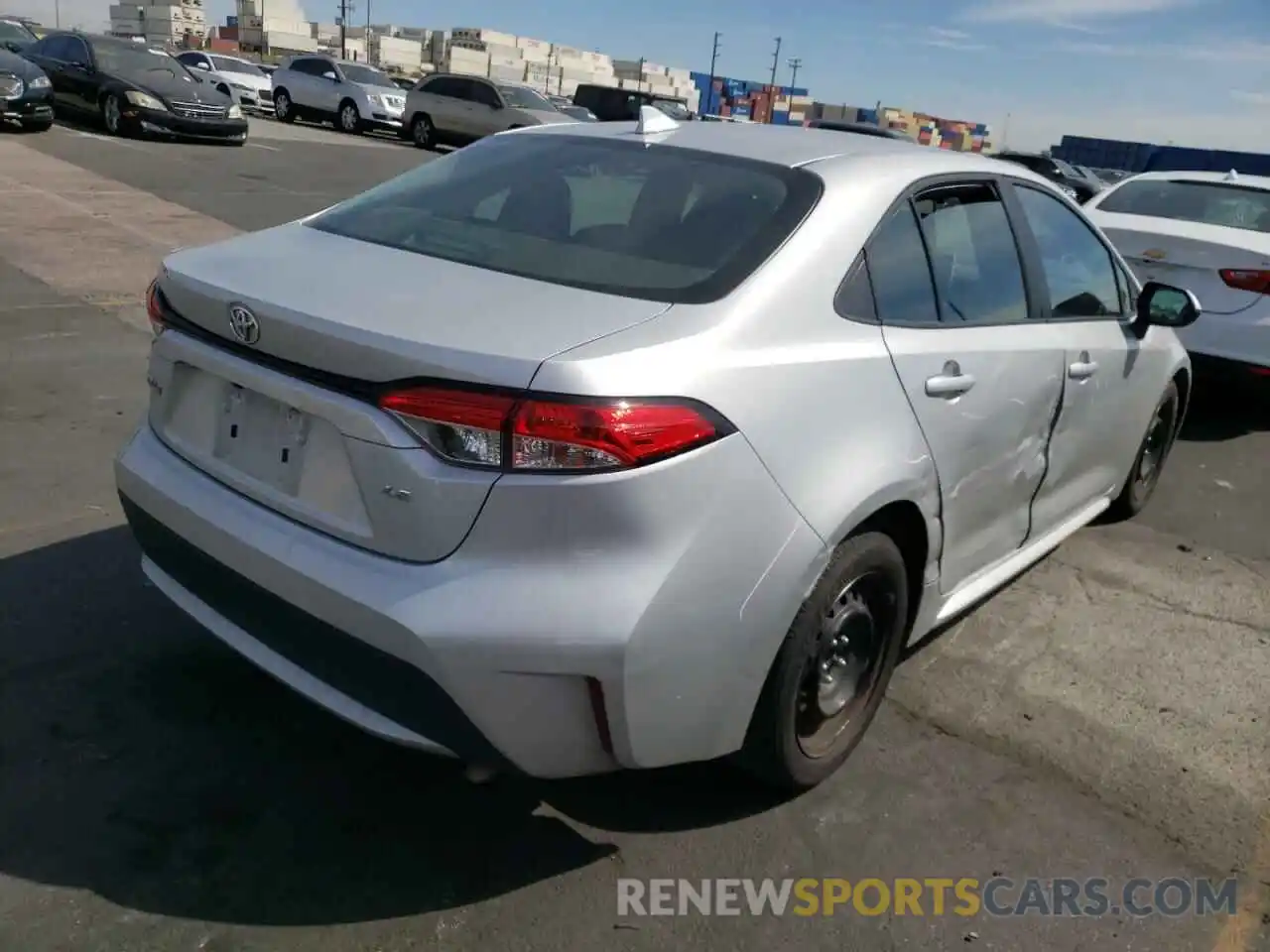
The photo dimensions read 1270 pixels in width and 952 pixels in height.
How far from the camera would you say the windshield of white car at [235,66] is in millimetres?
30828

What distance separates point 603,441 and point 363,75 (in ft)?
94.7

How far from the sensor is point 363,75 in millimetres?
28234

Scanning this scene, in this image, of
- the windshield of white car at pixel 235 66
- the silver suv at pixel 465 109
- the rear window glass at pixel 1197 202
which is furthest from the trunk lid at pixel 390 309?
the windshield of white car at pixel 235 66

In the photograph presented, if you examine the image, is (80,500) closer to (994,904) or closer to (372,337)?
(372,337)

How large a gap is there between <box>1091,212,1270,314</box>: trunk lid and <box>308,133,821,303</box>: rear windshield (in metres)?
4.52

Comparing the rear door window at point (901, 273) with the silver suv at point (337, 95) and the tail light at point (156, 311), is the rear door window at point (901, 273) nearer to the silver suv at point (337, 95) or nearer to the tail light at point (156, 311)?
the tail light at point (156, 311)

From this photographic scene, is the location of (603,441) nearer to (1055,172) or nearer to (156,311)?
(156,311)

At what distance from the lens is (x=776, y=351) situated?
2.46 meters

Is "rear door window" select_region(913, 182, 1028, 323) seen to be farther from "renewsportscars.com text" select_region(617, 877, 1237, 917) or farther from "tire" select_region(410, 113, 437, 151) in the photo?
"tire" select_region(410, 113, 437, 151)

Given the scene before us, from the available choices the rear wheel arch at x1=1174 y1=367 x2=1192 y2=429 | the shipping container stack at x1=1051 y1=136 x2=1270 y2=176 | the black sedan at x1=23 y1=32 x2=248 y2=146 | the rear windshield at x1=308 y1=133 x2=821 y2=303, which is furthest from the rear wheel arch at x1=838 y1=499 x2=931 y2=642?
the shipping container stack at x1=1051 y1=136 x2=1270 y2=176

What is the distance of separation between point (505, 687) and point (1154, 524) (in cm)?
416

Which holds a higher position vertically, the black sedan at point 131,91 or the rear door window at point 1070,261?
the rear door window at point 1070,261

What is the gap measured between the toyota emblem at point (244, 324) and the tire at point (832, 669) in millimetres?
1365

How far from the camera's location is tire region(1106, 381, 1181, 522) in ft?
16.5
